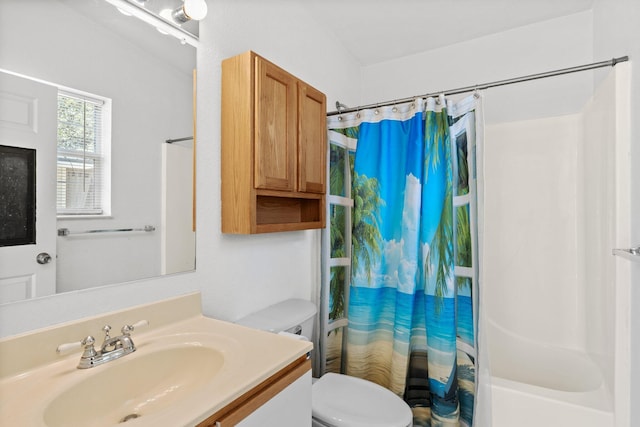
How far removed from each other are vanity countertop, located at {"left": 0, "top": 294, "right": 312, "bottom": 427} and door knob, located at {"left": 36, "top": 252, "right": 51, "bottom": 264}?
187 millimetres

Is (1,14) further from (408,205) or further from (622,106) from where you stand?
(622,106)

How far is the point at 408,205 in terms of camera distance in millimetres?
1673

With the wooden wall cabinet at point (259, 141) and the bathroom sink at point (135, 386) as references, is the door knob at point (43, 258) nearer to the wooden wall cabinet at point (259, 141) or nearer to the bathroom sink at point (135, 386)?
the bathroom sink at point (135, 386)

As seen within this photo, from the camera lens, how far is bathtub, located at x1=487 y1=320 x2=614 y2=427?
1.44 metres

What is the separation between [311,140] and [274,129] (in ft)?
1.00

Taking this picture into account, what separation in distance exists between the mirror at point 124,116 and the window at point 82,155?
25 mm

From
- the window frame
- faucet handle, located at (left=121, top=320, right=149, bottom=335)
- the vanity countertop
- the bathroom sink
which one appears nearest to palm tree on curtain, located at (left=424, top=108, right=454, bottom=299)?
the vanity countertop

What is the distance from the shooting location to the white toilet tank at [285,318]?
1413 millimetres

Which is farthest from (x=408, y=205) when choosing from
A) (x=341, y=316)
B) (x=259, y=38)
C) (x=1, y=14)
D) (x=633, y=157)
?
(x=1, y=14)

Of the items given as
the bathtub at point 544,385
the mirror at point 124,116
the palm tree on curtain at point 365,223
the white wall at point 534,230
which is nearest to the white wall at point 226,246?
the mirror at point 124,116

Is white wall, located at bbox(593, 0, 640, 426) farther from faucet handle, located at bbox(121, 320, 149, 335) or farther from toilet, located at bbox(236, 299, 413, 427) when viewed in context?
faucet handle, located at bbox(121, 320, 149, 335)

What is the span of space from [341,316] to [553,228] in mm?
1544

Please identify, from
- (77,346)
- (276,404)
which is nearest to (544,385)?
(276,404)

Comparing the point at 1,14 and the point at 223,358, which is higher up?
the point at 1,14
